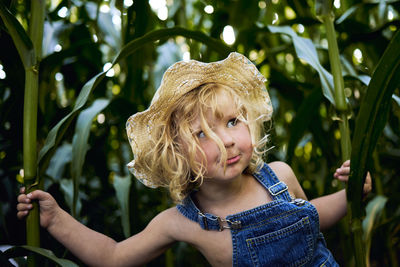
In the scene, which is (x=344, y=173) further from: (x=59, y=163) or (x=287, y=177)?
(x=59, y=163)

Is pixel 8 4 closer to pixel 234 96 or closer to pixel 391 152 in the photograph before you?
pixel 234 96

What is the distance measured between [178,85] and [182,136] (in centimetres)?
10

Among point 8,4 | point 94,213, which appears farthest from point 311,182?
point 8,4

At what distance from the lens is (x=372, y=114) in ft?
2.10

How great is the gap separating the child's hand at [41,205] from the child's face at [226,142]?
29 cm

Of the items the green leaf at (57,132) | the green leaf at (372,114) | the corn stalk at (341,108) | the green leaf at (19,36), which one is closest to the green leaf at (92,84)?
the green leaf at (57,132)

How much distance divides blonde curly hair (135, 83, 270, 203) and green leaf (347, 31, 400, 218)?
0.58 feet

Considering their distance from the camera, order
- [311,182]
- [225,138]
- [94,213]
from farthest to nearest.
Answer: [311,182]
[94,213]
[225,138]

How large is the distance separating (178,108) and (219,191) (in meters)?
0.18

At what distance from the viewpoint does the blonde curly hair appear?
0.72 m

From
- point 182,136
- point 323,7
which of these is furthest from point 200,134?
point 323,7

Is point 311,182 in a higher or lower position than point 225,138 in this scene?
lower

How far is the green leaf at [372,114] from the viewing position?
592 mm

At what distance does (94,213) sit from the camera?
1174 millimetres
